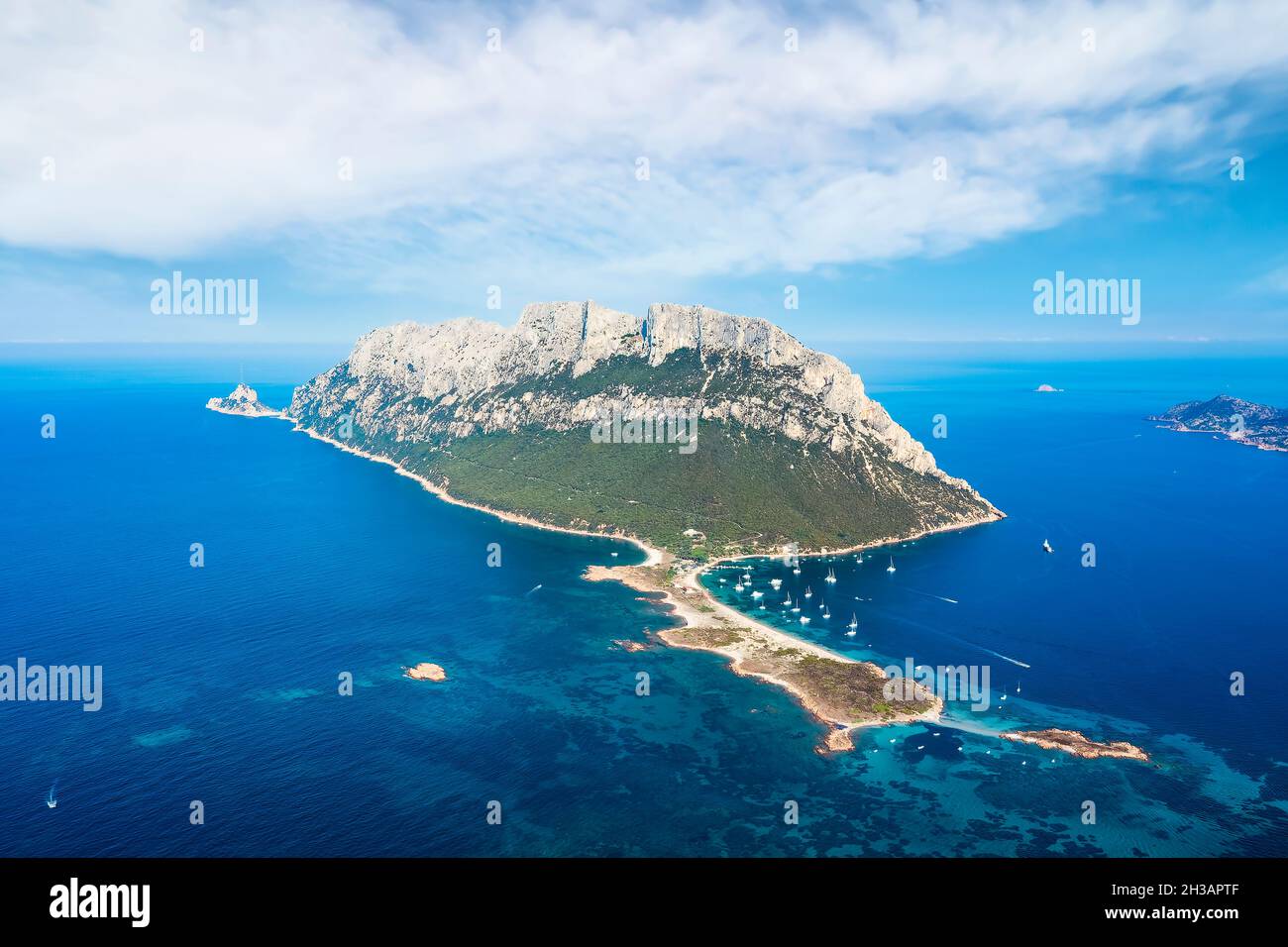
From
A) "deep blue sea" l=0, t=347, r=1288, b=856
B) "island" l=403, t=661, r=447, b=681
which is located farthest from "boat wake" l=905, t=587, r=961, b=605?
"island" l=403, t=661, r=447, b=681

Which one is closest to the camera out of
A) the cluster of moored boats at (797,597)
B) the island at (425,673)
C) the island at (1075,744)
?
the island at (1075,744)

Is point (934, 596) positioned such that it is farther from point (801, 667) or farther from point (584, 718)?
point (584, 718)

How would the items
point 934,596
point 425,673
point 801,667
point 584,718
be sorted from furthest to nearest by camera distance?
point 934,596 < point 801,667 < point 425,673 < point 584,718

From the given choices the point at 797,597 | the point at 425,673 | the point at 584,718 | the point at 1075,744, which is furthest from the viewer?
the point at 797,597

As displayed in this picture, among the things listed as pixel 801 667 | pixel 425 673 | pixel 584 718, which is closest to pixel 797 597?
pixel 801 667

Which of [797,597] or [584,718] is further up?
[797,597]

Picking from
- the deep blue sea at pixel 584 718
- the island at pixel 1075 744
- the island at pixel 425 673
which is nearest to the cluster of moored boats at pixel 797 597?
the deep blue sea at pixel 584 718

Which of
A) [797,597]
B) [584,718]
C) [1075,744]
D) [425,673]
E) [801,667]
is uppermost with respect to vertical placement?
[797,597]

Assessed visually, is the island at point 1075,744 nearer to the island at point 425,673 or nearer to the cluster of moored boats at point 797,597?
the cluster of moored boats at point 797,597

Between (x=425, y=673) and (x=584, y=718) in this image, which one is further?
(x=425, y=673)

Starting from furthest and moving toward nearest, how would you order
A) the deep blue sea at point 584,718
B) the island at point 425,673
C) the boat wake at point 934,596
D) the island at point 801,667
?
1. the boat wake at point 934,596
2. the island at point 425,673
3. the island at point 801,667
4. the deep blue sea at point 584,718

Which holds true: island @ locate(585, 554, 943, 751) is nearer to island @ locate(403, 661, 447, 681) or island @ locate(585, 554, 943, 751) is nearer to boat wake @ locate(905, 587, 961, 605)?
boat wake @ locate(905, 587, 961, 605)

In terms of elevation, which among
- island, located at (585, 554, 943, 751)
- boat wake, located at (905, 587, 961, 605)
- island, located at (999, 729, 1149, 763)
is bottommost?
island, located at (999, 729, 1149, 763)
